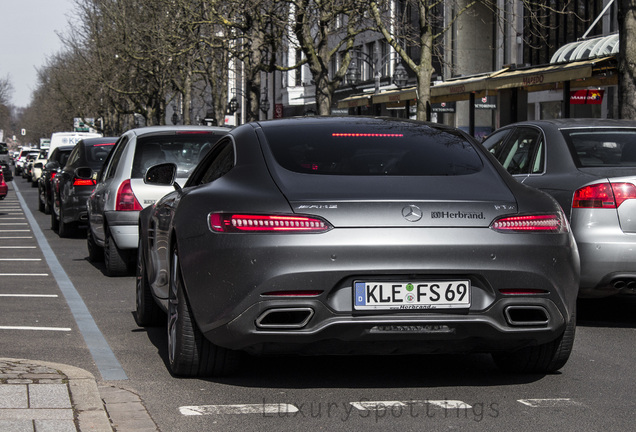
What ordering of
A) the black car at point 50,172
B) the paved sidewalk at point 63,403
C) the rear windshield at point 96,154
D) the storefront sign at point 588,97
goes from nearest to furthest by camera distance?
the paved sidewalk at point 63,403 < the rear windshield at point 96,154 < the black car at point 50,172 < the storefront sign at point 588,97

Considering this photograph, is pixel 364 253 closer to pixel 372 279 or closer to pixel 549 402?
pixel 372 279

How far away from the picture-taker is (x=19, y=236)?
62.6 ft

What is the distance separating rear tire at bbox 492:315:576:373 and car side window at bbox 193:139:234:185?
1888 mm

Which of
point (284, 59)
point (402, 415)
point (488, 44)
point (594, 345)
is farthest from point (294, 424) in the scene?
point (284, 59)

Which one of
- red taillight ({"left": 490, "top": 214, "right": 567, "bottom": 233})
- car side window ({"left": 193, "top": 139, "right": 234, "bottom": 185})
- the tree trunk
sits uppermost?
the tree trunk

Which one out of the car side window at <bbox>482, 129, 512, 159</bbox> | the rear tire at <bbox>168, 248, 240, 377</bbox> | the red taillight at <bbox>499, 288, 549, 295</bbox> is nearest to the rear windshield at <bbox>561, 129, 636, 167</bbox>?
the car side window at <bbox>482, 129, 512, 159</bbox>

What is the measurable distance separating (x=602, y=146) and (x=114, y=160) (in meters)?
5.94

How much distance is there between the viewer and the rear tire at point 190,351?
6109 millimetres

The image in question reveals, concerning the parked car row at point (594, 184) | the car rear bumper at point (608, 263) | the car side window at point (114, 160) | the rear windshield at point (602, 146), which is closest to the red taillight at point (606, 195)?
the parked car row at point (594, 184)

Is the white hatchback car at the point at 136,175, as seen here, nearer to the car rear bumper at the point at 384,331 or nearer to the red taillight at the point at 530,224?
the car rear bumper at the point at 384,331

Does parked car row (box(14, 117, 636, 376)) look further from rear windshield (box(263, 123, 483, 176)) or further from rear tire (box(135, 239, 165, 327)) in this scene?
rear tire (box(135, 239, 165, 327))

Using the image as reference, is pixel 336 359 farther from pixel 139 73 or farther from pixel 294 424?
pixel 139 73

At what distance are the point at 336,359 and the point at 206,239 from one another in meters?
1.58

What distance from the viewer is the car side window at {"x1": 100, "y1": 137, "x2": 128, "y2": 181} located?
1269 centimetres
